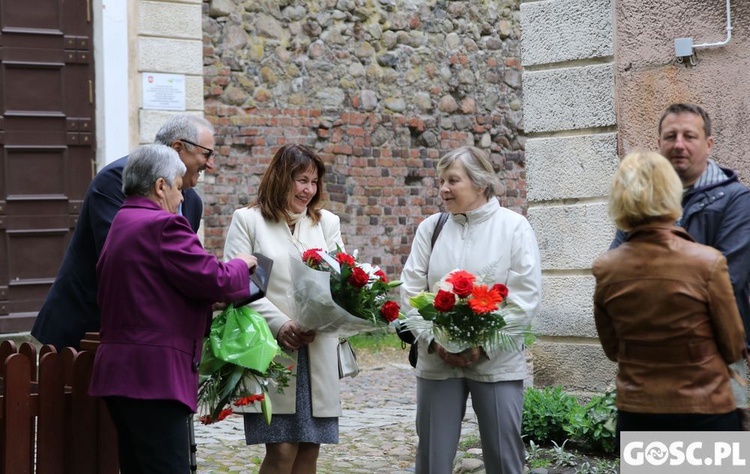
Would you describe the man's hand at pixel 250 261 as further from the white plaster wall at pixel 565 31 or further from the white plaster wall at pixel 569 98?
the white plaster wall at pixel 565 31

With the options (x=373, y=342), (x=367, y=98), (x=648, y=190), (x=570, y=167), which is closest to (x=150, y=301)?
(x=648, y=190)

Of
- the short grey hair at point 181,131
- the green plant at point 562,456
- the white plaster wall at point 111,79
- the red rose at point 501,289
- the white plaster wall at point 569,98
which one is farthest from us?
the white plaster wall at point 111,79

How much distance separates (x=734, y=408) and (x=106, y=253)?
238cm

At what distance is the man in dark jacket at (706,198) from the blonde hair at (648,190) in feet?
2.02

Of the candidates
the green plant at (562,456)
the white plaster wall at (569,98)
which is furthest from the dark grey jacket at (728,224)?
the white plaster wall at (569,98)

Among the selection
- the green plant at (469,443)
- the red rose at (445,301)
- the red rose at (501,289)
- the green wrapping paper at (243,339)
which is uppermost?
the red rose at (501,289)

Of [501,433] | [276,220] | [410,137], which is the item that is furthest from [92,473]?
[410,137]

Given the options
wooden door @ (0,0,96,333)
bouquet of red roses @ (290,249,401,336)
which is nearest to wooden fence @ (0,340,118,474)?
bouquet of red roses @ (290,249,401,336)

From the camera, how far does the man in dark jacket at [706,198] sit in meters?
4.32

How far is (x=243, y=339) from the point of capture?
4.70 meters

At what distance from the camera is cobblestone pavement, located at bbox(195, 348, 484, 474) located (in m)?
6.71

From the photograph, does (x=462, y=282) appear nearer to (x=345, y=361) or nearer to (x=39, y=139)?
(x=345, y=361)

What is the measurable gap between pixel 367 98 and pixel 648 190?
985 cm

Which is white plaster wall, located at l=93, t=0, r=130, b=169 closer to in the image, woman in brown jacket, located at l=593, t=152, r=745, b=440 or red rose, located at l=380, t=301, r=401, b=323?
red rose, located at l=380, t=301, r=401, b=323
